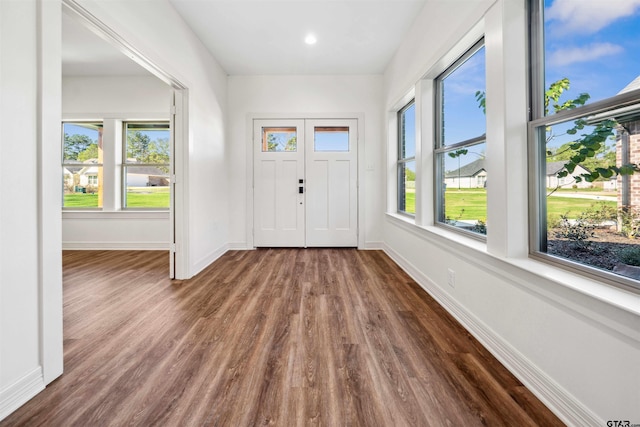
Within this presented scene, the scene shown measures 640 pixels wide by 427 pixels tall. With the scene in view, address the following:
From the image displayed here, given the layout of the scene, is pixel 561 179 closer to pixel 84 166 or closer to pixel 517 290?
pixel 517 290

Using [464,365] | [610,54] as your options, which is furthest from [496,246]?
[610,54]

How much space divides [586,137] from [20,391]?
282cm

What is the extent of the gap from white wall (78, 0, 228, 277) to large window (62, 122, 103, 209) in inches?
93.1

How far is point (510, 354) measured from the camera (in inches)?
62.1

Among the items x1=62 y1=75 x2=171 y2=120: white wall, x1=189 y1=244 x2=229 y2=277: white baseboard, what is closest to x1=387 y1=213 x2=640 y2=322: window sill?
x1=189 y1=244 x2=229 y2=277: white baseboard

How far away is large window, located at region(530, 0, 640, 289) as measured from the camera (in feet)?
3.81

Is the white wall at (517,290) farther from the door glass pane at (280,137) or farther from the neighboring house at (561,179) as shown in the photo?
the door glass pane at (280,137)

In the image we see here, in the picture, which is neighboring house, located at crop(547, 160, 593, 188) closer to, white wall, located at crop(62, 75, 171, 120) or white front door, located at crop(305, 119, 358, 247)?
white front door, located at crop(305, 119, 358, 247)

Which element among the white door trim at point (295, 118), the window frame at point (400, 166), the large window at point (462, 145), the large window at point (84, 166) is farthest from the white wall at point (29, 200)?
the large window at point (84, 166)

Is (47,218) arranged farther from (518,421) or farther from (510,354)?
(510,354)

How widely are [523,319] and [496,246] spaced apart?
44 cm

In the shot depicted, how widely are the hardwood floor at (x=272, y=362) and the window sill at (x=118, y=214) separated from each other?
2103 millimetres

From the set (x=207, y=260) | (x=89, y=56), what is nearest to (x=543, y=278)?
(x=207, y=260)

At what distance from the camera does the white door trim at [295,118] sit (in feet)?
15.6
